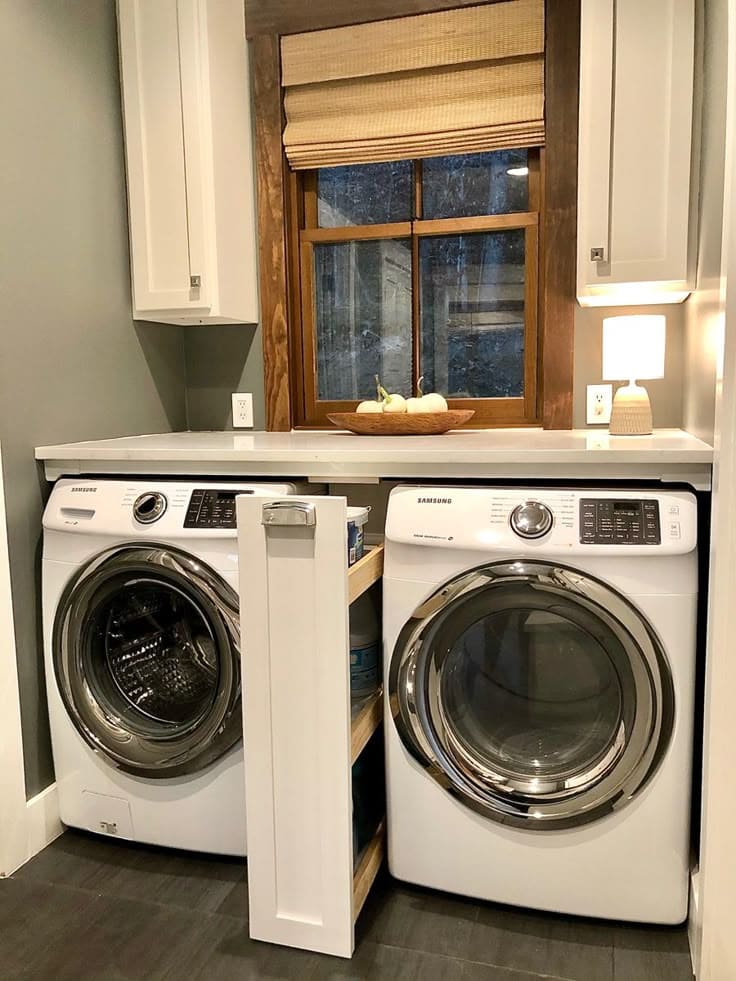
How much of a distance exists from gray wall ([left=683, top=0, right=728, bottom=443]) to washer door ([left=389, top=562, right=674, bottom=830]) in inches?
19.5

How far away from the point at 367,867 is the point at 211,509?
0.88 m

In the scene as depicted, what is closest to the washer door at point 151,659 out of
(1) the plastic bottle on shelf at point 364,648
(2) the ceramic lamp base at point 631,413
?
(1) the plastic bottle on shelf at point 364,648

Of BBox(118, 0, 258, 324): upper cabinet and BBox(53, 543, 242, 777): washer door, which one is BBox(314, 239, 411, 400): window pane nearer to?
BBox(118, 0, 258, 324): upper cabinet

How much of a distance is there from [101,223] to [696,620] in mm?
1907

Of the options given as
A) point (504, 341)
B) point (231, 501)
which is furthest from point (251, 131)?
point (231, 501)

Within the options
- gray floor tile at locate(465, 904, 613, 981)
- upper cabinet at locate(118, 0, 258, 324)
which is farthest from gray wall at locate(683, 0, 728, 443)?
upper cabinet at locate(118, 0, 258, 324)

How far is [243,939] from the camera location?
1610 mm

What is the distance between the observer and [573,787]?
5.24 feet

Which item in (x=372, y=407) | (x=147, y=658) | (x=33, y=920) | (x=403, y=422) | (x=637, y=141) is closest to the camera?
(x=33, y=920)

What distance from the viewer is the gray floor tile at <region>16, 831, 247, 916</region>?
1.77 metres

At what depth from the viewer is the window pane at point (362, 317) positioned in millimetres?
2578

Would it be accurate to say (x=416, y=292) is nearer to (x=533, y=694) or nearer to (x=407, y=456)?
(x=407, y=456)

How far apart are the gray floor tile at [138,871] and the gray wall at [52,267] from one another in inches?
7.3

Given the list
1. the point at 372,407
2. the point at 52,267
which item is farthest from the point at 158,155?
the point at 372,407
